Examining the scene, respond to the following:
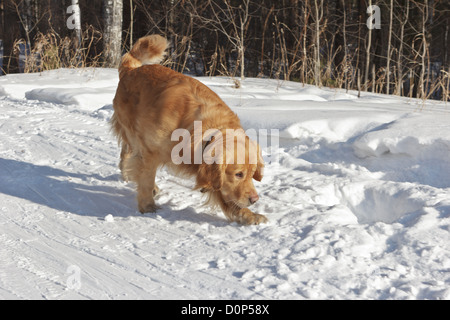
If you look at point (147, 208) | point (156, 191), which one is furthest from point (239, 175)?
point (156, 191)

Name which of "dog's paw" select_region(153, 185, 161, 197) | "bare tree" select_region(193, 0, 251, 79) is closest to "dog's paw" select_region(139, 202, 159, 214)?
"dog's paw" select_region(153, 185, 161, 197)

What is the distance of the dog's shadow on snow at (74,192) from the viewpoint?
366 centimetres

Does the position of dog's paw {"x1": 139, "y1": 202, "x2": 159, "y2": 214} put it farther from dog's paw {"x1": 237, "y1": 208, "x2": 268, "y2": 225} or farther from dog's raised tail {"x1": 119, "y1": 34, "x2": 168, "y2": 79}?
dog's raised tail {"x1": 119, "y1": 34, "x2": 168, "y2": 79}

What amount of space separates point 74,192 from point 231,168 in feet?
4.98

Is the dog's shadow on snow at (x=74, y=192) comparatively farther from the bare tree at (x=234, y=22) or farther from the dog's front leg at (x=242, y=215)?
the bare tree at (x=234, y=22)

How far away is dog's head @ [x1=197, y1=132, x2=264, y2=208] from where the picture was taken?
3174mm

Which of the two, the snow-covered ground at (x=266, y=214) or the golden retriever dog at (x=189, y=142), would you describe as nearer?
the snow-covered ground at (x=266, y=214)

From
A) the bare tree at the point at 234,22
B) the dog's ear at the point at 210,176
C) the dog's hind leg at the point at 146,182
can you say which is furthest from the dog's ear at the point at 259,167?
the bare tree at the point at 234,22

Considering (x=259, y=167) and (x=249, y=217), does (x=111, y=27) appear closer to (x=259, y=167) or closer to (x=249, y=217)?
(x=259, y=167)

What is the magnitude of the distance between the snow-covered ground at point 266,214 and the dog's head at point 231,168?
242mm
